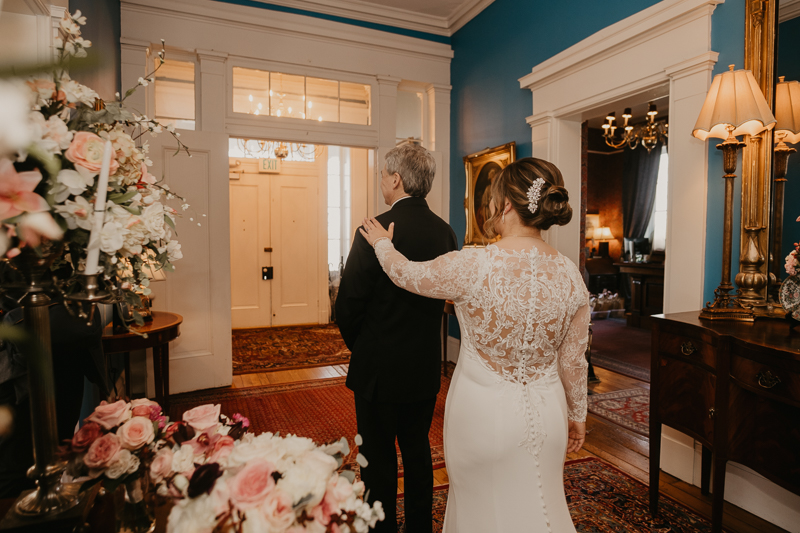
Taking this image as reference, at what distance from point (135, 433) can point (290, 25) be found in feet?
15.4

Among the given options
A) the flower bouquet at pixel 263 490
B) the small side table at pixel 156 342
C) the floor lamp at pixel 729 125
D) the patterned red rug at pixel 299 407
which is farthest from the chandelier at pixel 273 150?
the flower bouquet at pixel 263 490

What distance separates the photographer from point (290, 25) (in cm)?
466

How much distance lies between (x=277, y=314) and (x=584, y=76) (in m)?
5.75

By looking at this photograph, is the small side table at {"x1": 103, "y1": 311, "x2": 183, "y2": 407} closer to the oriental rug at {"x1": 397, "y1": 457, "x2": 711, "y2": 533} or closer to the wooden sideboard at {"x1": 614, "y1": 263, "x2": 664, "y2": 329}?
the oriental rug at {"x1": 397, "y1": 457, "x2": 711, "y2": 533}

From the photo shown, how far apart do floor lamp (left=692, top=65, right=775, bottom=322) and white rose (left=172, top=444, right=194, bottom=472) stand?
2.51 m

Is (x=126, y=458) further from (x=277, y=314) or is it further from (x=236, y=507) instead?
(x=277, y=314)

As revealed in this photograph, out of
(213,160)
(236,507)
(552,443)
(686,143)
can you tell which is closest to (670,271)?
(686,143)

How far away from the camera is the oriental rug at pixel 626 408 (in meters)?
3.61

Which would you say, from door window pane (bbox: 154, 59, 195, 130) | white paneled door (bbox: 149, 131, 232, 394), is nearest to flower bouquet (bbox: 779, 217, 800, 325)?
white paneled door (bbox: 149, 131, 232, 394)

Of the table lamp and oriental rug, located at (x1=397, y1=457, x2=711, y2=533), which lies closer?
oriental rug, located at (x1=397, y1=457, x2=711, y2=533)

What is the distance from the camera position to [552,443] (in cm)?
157

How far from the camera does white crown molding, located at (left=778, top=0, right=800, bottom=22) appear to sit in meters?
2.32

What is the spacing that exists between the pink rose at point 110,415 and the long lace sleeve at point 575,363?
1.31 meters

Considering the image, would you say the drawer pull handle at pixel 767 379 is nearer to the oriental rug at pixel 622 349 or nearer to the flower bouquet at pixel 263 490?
the flower bouquet at pixel 263 490
